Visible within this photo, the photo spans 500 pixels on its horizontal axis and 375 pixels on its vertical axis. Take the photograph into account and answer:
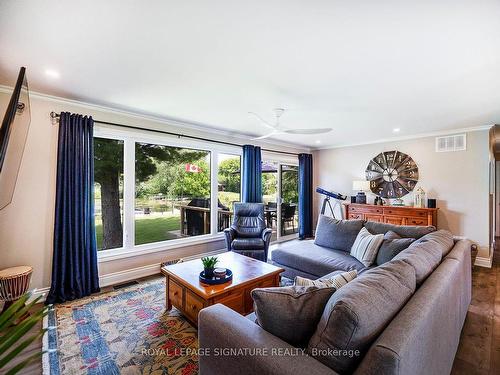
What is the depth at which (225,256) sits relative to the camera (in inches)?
125

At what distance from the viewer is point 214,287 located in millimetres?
2273

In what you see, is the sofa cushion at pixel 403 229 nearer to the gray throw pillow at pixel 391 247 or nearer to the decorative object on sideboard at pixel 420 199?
the gray throw pillow at pixel 391 247

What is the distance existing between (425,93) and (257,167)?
9.95 feet

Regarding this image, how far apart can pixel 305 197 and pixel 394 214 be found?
79.7 inches

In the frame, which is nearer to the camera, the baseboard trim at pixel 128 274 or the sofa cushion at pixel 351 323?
the sofa cushion at pixel 351 323

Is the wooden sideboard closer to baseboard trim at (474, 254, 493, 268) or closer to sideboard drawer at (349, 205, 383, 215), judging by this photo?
sideboard drawer at (349, 205, 383, 215)

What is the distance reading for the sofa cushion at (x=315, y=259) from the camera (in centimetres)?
289

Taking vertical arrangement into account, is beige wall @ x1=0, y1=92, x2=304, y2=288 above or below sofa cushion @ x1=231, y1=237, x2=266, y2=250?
above

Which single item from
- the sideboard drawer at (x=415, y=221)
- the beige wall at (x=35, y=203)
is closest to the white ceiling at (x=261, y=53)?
the beige wall at (x=35, y=203)

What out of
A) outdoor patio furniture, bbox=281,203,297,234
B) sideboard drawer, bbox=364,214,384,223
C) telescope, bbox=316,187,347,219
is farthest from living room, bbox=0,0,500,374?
outdoor patio furniture, bbox=281,203,297,234

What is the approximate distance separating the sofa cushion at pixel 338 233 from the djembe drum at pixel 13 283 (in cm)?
353

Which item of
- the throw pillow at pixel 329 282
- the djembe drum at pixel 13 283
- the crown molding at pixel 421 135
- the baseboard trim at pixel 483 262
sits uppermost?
the crown molding at pixel 421 135

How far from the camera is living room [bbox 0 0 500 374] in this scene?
4.15 feet

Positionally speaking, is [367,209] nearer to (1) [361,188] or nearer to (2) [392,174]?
(1) [361,188]
